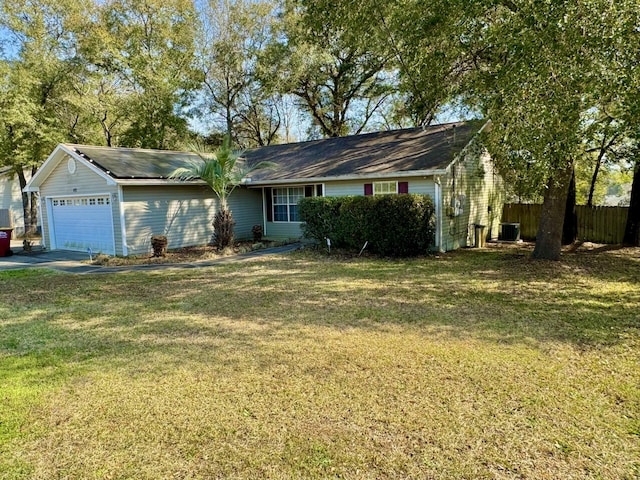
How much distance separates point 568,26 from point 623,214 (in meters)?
9.59

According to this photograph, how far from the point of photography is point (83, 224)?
47.6 ft

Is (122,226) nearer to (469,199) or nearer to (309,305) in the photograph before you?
(309,305)

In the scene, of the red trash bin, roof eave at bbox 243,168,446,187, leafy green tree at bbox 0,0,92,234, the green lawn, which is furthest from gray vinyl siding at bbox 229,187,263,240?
leafy green tree at bbox 0,0,92,234

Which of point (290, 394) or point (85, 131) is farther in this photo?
point (85, 131)

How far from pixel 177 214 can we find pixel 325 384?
1158cm

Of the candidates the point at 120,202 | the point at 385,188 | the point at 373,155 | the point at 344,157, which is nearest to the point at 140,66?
the point at 120,202

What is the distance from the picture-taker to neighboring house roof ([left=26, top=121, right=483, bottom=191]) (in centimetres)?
1268

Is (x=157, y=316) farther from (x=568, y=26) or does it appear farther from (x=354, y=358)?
(x=568, y=26)

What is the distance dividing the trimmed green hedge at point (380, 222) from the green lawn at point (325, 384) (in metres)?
3.64

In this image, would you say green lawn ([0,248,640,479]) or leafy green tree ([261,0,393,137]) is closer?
green lawn ([0,248,640,479])

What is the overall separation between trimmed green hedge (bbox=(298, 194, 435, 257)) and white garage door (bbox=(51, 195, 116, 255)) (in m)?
6.65

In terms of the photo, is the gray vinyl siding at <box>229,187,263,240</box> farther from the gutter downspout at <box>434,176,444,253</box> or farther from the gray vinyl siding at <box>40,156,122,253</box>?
the gutter downspout at <box>434,176,444,253</box>

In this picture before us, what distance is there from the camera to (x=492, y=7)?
834 centimetres

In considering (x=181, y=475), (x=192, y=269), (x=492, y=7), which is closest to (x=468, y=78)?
(x=492, y=7)
